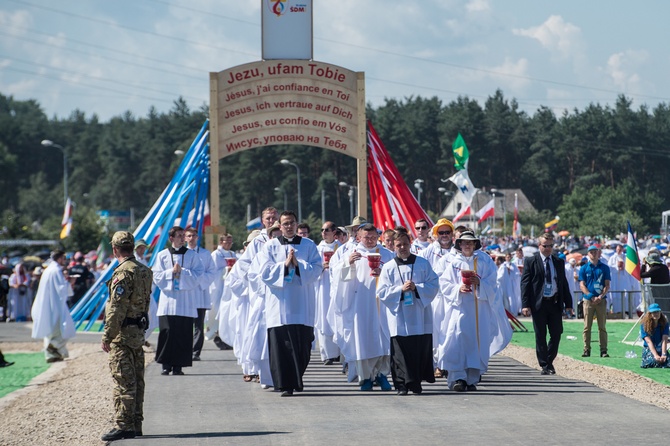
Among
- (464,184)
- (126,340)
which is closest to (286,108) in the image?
(126,340)

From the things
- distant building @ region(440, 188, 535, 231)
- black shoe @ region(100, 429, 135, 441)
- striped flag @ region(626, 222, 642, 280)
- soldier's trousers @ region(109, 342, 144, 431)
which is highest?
distant building @ region(440, 188, 535, 231)

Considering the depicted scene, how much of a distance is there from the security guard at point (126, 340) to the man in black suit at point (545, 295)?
272 inches

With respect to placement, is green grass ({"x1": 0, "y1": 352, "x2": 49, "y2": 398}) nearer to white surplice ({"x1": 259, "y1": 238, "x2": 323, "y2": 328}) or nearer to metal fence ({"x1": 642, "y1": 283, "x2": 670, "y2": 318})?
white surplice ({"x1": 259, "y1": 238, "x2": 323, "y2": 328})

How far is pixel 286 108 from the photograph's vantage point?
2211 cm

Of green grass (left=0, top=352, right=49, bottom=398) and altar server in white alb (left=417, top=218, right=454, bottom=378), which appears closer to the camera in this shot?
altar server in white alb (left=417, top=218, right=454, bottom=378)

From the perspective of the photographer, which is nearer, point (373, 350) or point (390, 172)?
point (373, 350)

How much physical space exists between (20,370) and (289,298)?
7.83 m

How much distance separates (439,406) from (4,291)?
877 centimetres

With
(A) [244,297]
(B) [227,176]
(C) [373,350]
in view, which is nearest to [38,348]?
(A) [244,297]

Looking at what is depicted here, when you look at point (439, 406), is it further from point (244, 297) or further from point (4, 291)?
point (4, 291)

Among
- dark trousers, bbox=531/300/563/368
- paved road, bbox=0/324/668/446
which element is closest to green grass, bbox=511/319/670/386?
dark trousers, bbox=531/300/563/368

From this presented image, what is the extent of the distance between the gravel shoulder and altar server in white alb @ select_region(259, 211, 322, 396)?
198cm

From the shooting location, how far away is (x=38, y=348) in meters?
25.0

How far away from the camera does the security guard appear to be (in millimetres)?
10164
